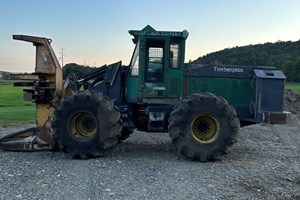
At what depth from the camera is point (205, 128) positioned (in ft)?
33.6

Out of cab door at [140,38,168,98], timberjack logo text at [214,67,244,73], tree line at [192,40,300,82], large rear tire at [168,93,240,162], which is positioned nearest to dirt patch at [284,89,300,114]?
timberjack logo text at [214,67,244,73]

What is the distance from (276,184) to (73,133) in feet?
16.4

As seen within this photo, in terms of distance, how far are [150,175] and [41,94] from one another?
14.4 feet

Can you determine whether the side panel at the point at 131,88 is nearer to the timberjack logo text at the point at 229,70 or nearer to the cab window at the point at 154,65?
the cab window at the point at 154,65

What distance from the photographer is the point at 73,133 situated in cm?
1016

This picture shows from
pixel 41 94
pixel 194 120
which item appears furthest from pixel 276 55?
pixel 41 94

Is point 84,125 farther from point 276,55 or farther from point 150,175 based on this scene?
point 276,55

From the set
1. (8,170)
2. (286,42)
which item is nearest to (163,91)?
(8,170)

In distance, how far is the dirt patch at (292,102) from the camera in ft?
83.9

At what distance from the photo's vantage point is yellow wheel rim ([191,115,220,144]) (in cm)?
998

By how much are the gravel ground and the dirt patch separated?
14390 millimetres

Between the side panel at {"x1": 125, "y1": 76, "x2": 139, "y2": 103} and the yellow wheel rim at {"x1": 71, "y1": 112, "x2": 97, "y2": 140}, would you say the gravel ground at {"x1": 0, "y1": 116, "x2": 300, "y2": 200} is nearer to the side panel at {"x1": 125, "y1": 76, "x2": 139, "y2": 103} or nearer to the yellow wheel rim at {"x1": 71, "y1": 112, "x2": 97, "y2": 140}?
the yellow wheel rim at {"x1": 71, "y1": 112, "x2": 97, "y2": 140}

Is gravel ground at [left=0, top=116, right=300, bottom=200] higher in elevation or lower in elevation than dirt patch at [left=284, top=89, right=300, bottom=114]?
lower

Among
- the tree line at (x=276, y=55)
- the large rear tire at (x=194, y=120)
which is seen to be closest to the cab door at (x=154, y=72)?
the large rear tire at (x=194, y=120)
